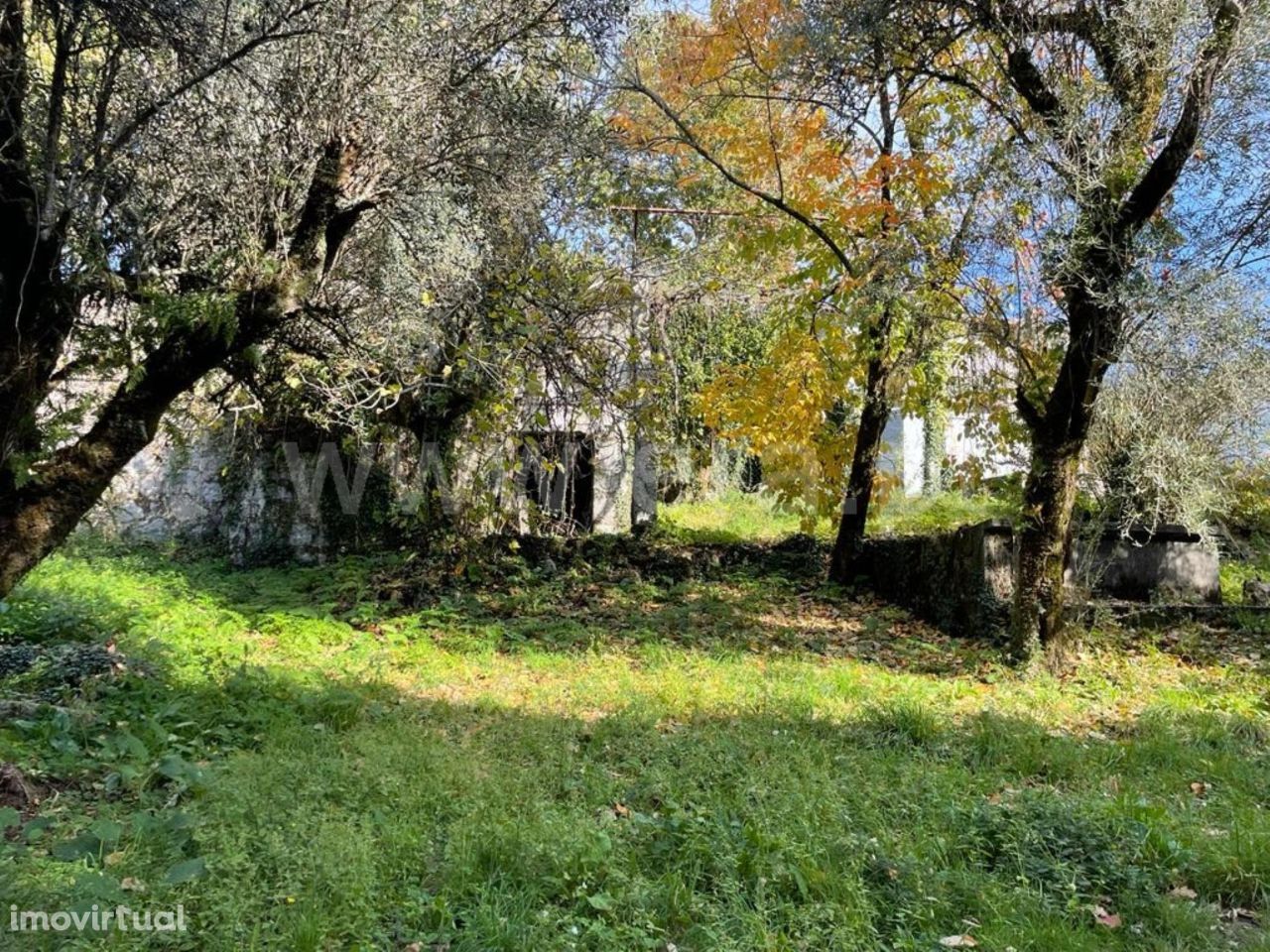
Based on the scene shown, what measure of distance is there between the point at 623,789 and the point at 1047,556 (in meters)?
4.57

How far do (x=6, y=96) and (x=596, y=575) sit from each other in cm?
785

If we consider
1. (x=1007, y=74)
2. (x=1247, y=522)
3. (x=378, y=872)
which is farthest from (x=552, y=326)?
(x=1247, y=522)

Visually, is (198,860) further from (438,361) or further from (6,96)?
(438,361)

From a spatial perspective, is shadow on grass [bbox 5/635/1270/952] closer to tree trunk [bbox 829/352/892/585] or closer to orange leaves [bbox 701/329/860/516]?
orange leaves [bbox 701/329/860/516]

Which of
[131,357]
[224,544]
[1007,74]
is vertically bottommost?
[224,544]

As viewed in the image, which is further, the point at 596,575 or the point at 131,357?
the point at 596,575

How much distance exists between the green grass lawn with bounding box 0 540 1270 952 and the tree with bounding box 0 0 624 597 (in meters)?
1.54

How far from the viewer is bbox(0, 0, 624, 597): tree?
3.94 m

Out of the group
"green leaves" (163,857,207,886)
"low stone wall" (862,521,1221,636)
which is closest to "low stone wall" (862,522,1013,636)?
"low stone wall" (862,521,1221,636)

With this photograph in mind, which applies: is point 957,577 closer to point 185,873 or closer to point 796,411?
point 796,411

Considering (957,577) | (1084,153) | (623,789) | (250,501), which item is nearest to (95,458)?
(623,789)

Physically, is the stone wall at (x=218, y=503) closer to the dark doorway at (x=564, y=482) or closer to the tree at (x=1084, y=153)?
the dark doorway at (x=564, y=482)

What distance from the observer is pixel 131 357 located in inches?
189

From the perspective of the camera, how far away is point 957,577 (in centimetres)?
846
